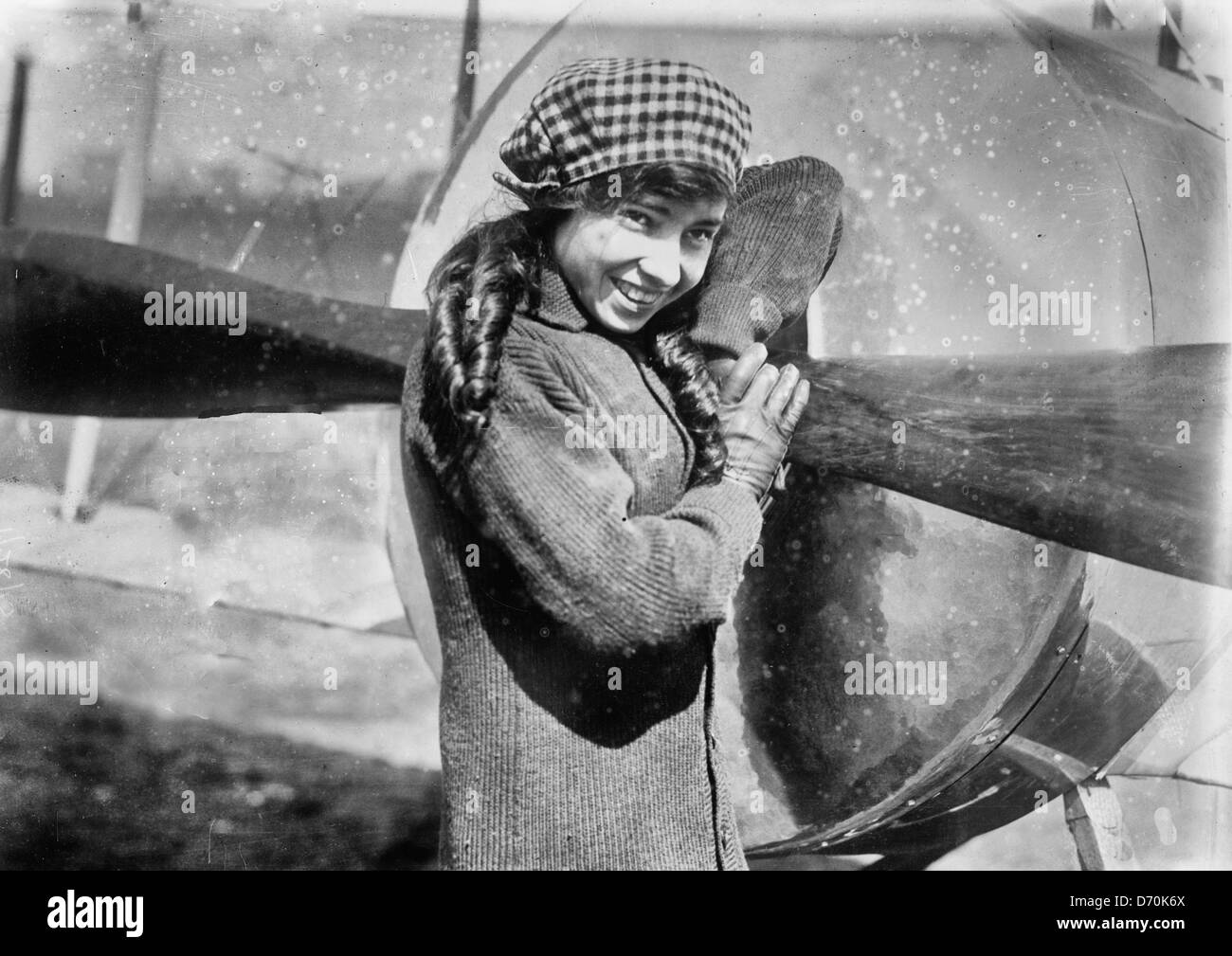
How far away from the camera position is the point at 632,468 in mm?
1895

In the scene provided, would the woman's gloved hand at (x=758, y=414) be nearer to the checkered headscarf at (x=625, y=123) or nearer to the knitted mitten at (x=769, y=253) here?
the knitted mitten at (x=769, y=253)

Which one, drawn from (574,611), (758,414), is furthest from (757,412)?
(574,611)

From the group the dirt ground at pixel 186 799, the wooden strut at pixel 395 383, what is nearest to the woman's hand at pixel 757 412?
the wooden strut at pixel 395 383

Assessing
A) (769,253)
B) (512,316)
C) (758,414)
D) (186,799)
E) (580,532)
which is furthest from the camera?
(186,799)

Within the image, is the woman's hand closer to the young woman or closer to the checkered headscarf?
the young woman

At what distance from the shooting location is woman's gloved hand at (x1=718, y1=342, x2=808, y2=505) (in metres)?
1.98

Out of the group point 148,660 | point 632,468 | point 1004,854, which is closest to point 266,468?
point 148,660

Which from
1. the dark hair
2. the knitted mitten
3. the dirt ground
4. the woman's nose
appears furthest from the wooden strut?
the dirt ground

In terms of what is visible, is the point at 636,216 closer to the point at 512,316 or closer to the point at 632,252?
the point at 632,252

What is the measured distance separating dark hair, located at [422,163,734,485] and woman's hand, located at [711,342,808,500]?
0.08 feet

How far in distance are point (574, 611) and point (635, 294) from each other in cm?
53

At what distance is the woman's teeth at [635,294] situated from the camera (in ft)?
6.40

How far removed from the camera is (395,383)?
7.37 ft
